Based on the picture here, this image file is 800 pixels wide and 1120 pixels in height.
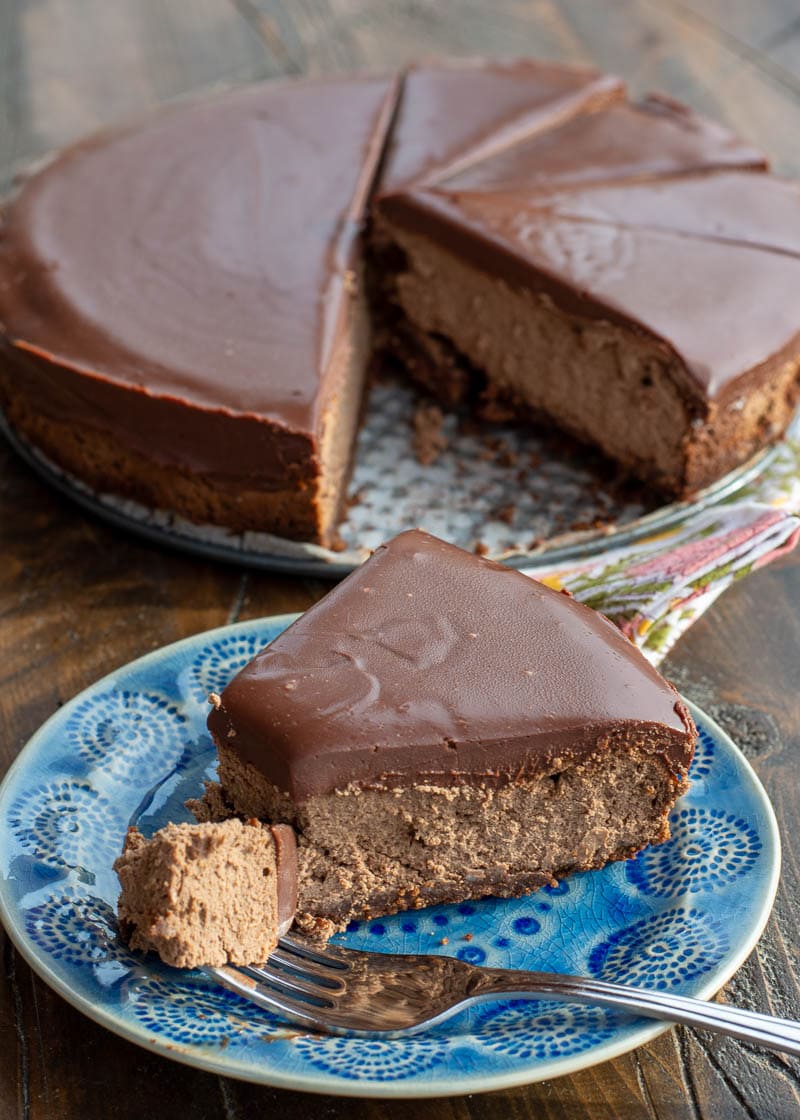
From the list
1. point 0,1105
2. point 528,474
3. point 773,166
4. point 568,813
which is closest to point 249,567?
point 528,474

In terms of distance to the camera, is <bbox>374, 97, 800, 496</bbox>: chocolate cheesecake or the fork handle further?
<bbox>374, 97, 800, 496</bbox>: chocolate cheesecake

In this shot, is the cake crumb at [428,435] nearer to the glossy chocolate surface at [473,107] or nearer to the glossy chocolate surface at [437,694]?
the glossy chocolate surface at [473,107]

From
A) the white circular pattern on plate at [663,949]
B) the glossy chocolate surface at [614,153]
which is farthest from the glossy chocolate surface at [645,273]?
the white circular pattern on plate at [663,949]

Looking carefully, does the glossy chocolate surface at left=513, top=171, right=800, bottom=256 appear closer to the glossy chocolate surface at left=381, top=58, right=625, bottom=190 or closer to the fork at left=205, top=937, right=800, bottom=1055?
the glossy chocolate surface at left=381, top=58, right=625, bottom=190

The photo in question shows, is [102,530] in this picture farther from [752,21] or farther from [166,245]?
[752,21]

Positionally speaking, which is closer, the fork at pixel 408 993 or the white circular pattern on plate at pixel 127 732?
the fork at pixel 408 993

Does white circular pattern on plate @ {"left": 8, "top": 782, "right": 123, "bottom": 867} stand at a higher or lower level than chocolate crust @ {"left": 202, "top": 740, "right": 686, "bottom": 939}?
lower

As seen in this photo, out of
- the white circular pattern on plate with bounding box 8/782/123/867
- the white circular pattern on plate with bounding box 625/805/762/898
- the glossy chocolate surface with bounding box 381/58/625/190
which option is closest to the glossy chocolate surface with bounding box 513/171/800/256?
the glossy chocolate surface with bounding box 381/58/625/190
